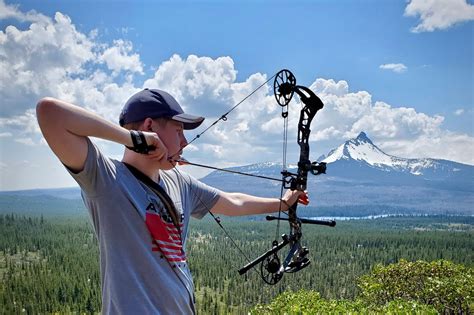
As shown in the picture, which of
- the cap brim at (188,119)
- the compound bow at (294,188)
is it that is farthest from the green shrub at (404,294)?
the cap brim at (188,119)

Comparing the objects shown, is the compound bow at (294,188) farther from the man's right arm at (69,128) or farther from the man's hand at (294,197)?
the man's right arm at (69,128)

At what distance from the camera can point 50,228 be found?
10638 cm

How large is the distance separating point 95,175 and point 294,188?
190 cm

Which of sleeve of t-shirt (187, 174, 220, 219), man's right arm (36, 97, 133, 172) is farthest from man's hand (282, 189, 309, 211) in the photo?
man's right arm (36, 97, 133, 172)

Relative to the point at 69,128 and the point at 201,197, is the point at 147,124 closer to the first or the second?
the point at 69,128

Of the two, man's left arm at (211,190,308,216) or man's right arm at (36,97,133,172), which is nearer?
man's right arm at (36,97,133,172)

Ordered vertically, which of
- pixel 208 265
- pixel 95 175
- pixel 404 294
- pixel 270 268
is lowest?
pixel 208 265

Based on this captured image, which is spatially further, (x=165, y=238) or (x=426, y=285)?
(x=426, y=285)

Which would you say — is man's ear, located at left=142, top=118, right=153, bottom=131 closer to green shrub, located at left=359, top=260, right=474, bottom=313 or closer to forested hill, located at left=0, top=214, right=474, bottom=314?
green shrub, located at left=359, top=260, right=474, bottom=313

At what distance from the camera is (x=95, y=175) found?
1.69 metres

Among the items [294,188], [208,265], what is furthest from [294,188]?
[208,265]

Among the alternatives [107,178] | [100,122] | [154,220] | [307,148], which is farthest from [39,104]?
[307,148]

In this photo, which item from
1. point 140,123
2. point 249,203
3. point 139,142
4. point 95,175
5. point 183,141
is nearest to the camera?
point 95,175

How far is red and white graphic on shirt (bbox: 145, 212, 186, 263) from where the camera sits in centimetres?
188
